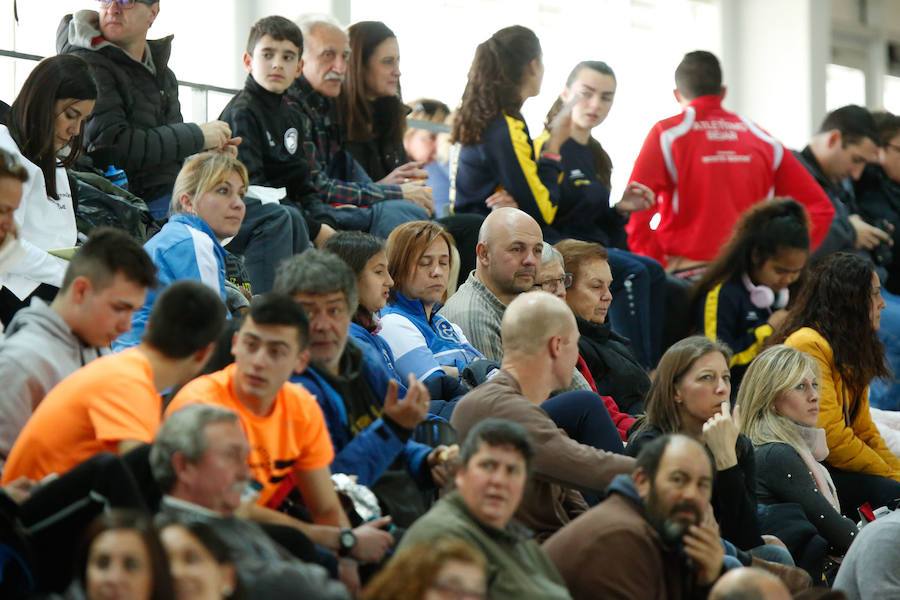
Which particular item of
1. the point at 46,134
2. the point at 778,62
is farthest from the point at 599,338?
the point at 778,62

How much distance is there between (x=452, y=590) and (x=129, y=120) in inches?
129

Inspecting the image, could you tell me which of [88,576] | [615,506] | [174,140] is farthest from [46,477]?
[174,140]

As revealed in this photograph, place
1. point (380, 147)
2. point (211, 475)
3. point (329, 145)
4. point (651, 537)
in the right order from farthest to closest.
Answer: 1. point (380, 147)
2. point (329, 145)
3. point (651, 537)
4. point (211, 475)

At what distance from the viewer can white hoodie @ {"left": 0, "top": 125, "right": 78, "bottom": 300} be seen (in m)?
4.88

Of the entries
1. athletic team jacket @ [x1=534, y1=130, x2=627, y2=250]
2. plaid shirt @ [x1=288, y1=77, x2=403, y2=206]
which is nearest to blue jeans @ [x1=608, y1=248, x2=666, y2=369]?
athletic team jacket @ [x1=534, y1=130, x2=627, y2=250]

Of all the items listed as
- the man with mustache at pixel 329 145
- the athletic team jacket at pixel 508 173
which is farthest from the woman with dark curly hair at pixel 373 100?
the athletic team jacket at pixel 508 173

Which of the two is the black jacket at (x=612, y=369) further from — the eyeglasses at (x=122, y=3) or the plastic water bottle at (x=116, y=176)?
the eyeglasses at (x=122, y=3)

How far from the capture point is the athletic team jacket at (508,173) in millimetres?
7047

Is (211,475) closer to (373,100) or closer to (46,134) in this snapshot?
(46,134)

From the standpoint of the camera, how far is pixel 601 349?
241 inches

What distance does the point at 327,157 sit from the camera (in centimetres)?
682

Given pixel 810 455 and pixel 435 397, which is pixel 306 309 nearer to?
pixel 435 397

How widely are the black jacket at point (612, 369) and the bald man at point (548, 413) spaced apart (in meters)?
1.31

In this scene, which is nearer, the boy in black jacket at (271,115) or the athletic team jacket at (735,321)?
the boy in black jacket at (271,115)
